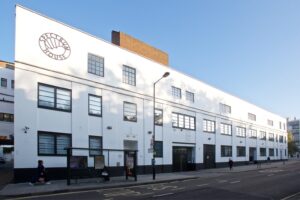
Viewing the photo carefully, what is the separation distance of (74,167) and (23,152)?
3.56m

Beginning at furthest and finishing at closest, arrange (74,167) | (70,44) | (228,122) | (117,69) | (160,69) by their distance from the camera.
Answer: (228,122) → (160,69) → (117,69) → (70,44) → (74,167)

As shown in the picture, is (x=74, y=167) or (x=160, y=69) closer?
(x=74, y=167)

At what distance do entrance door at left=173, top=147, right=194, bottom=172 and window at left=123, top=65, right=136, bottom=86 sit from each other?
10712 mm

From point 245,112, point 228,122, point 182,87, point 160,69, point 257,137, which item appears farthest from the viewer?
point 257,137

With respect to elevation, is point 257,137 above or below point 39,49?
below

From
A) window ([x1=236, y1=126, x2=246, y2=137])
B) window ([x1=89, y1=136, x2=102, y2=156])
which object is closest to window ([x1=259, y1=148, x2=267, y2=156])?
window ([x1=236, y1=126, x2=246, y2=137])

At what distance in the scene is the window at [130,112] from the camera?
35.5 meters

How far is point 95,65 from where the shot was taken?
3241 centimetres

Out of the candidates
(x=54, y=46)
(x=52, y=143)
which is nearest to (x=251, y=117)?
(x=54, y=46)

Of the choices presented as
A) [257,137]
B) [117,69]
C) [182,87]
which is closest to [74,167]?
[117,69]

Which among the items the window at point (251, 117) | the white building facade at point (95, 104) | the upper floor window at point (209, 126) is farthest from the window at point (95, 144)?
the window at point (251, 117)

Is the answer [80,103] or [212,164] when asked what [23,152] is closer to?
[80,103]

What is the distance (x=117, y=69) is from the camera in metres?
34.9

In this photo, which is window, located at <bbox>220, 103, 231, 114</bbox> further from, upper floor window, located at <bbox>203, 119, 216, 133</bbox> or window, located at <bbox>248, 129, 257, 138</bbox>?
window, located at <bbox>248, 129, 257, 138</bbox>
